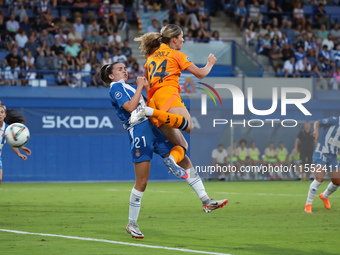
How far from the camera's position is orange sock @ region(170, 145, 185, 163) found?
8508 mm

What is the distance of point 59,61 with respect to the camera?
24.6 meters

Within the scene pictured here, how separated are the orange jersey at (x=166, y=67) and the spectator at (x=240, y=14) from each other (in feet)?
72.9

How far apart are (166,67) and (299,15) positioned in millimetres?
24223

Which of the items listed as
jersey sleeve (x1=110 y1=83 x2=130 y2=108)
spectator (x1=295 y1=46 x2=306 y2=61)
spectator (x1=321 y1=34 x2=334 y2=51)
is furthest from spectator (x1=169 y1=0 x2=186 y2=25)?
jersey sleeve (x1=110 y1=83 x2=130 y2=108)

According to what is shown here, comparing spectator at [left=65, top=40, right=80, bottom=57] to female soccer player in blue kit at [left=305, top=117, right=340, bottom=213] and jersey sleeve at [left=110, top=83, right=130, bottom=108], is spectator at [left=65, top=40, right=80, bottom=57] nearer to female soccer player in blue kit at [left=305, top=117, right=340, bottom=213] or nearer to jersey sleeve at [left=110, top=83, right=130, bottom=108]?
female soccer player in blue kit at [left=305, top=117, right=340, bottom=213]

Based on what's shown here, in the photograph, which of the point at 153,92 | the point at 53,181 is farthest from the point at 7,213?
the point at 53,181

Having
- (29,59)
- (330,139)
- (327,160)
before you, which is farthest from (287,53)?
(327,160)

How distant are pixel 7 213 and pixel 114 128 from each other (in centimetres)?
1161

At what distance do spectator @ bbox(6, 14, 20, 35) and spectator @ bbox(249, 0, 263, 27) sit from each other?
1087 cm

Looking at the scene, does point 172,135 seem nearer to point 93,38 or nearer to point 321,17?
point 93,38

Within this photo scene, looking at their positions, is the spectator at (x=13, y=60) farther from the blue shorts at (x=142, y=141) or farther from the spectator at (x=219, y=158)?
the blue shorts at (x=142, y=141)

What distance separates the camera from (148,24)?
92.4 ft

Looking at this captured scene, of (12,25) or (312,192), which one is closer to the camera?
(312,192)

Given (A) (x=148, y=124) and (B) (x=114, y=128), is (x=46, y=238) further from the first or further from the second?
(B) (x=114, y=128)
